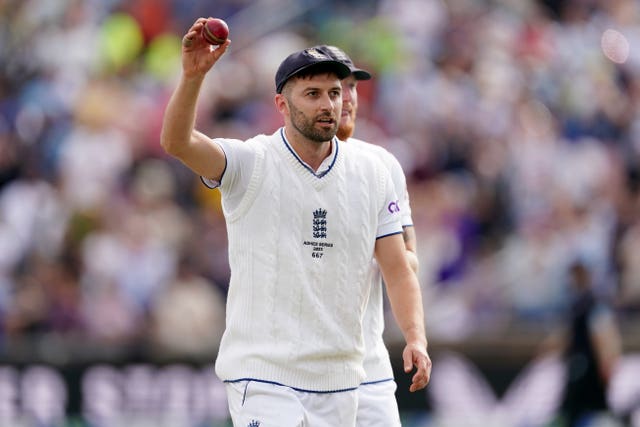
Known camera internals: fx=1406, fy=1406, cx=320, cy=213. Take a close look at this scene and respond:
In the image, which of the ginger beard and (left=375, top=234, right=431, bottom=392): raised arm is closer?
(left=375, top=234, right=431, bottom=392): raised arm

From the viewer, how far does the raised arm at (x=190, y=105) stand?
534 centimetres

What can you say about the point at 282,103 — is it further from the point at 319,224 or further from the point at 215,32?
the point at 215,32

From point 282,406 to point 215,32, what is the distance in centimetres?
158

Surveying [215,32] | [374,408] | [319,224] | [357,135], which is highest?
[357,135]

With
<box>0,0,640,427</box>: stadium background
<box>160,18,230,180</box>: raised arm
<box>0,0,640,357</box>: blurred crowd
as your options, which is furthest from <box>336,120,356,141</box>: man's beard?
<box>0,0,640,357</box>: blurred crowd

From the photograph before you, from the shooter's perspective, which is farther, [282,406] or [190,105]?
[282,406]

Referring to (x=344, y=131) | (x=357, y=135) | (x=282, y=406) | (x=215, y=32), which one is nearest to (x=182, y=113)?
(x=215, y=32)

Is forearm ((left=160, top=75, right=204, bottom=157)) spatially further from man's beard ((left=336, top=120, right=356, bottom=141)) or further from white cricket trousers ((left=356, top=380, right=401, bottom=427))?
white cricket trousers ((left=356, top=380, right=401, bottom=427))

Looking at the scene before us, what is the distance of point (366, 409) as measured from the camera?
6520mm

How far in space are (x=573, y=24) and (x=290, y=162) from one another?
1019 centimetres

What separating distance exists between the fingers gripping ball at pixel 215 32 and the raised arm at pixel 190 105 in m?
0.02

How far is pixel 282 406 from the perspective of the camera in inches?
228

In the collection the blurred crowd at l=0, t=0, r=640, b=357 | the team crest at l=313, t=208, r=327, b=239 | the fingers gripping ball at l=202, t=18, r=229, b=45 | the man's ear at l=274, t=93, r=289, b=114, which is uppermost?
the blurred crowd at l=0, t=0, r=640, b=357

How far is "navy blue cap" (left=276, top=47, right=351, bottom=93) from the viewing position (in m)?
5.77
